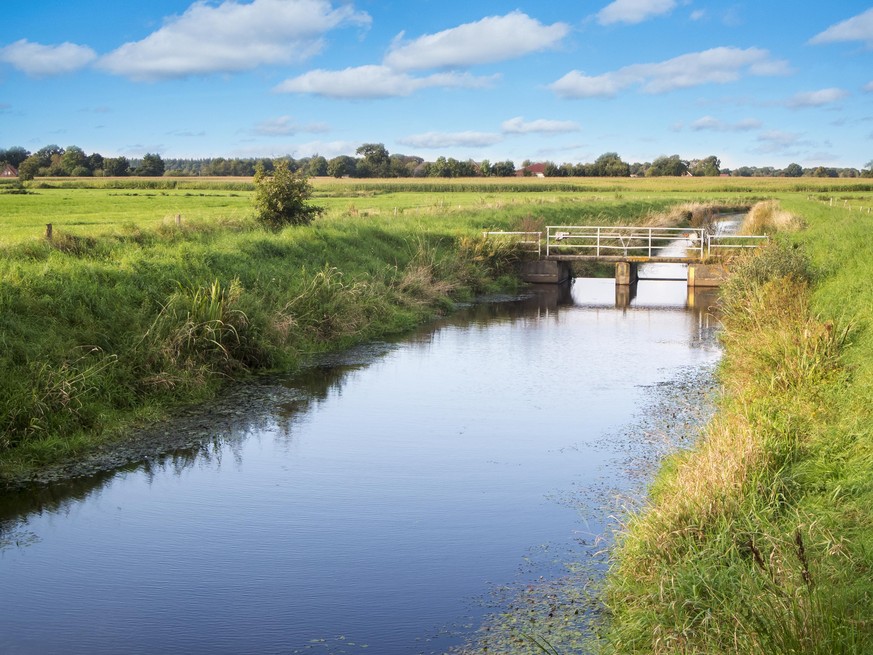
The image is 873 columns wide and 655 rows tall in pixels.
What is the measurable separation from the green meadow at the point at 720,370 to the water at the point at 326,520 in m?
1.16

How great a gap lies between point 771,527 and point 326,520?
481 cm

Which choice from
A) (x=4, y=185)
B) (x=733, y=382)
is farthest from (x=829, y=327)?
(x=4, y=185)

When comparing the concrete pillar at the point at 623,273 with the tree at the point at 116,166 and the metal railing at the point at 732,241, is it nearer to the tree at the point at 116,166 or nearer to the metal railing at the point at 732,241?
the metal railing at the point at 732,241

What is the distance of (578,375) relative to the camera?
18.9 meters

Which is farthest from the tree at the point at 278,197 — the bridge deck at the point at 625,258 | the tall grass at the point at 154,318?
the bridge deck at the point at 625,258

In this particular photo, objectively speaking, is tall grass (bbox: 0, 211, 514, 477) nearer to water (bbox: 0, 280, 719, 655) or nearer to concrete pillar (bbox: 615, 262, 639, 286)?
water (bbox: 0, 280, 719, 655)

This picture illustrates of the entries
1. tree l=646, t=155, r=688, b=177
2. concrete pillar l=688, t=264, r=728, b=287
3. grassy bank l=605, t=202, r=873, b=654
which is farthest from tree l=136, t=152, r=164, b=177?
grassy bank l=605, t=202, r=873, b=654

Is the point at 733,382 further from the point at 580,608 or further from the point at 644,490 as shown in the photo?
the point at 580,608

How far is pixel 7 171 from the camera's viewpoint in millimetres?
104438

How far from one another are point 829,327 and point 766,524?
6477mm

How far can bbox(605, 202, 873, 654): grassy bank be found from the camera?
19.2 feet

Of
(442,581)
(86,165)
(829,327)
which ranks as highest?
(86,165)

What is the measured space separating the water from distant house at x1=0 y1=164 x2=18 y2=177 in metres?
96.5

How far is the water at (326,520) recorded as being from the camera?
8.09m
